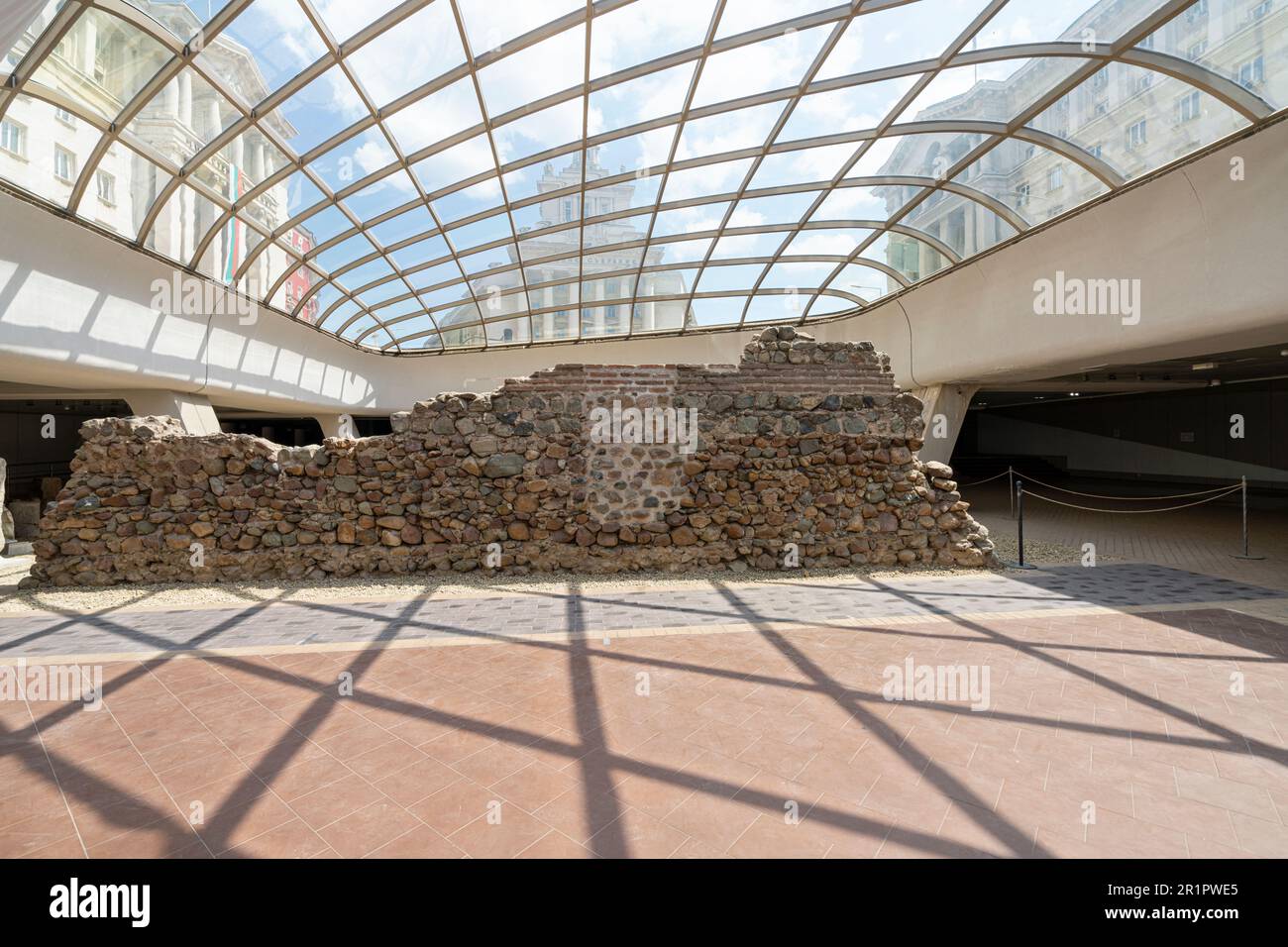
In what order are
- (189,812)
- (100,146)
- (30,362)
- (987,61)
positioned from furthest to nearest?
1. (30,362)
2. (100,146)
3. (987,61)
4. (189,812)

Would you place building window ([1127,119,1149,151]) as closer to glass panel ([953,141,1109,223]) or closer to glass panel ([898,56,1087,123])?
glass panel ([953,141,1109,223])

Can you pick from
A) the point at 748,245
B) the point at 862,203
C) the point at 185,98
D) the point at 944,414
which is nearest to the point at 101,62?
the point at 185,98

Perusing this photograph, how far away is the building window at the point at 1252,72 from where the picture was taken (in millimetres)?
7293

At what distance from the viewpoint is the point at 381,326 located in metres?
20.2

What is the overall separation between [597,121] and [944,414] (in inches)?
469

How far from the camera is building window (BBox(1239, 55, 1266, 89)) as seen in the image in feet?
23.9

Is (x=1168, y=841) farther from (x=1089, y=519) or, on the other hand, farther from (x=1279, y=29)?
(x=1089, y=519)

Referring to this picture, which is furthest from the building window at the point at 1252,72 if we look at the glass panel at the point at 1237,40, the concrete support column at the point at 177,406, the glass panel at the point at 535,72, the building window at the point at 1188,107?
the concrete support column at the point at 177,406

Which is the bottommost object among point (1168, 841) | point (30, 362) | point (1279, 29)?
point (1168, 841)

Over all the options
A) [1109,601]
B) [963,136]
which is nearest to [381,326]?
[963,136]

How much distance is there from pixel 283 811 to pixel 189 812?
1.64 ft

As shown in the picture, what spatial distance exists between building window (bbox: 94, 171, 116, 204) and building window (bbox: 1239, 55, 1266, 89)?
58.9 feet

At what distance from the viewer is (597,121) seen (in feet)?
35.8

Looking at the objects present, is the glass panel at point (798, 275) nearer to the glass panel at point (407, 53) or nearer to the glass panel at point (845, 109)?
the glass panel at point (845, 109)
